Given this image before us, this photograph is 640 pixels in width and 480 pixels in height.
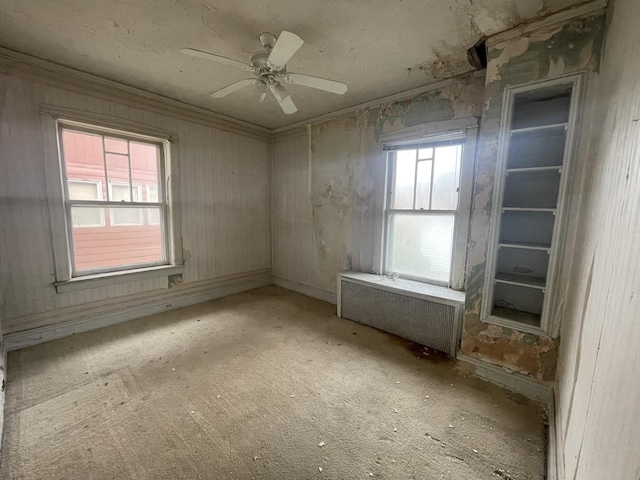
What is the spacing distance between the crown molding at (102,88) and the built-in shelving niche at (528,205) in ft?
11.2

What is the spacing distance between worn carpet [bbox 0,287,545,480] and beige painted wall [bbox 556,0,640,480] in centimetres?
50

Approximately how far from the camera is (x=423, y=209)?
2.92 metres

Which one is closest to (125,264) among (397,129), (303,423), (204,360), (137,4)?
(204,360)

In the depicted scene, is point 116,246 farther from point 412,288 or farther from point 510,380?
point 510,380

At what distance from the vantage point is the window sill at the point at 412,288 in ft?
7.99

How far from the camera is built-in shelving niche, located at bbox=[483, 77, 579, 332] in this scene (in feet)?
6.13

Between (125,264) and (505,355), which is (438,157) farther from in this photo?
(125,264)

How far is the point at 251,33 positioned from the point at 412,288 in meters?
2.65

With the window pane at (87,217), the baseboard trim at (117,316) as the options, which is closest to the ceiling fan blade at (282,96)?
the window pane at (87,217)

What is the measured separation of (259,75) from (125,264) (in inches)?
105

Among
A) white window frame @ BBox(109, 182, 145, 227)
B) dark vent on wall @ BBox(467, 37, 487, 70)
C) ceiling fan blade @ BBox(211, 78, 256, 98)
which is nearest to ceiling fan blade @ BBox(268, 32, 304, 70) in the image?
ceiling fan blade @ BBox(211, 78, 256, 98)

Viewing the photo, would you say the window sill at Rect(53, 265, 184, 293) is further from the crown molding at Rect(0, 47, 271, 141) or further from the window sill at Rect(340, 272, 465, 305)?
the window sill at Rect(340, 272, 465, 305)

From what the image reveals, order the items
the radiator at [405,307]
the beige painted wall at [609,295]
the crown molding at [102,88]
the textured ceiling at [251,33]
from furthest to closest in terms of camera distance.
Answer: the radiator at [405,307]
the crown molding at [102,88]
the textured ceiling at [251,33]
the beige painted wall at [609,295]

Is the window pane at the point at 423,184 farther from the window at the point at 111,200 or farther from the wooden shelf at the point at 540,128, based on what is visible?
the window at the point at 111,200
